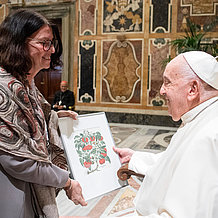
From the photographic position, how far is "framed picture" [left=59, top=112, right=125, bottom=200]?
1.87 meters

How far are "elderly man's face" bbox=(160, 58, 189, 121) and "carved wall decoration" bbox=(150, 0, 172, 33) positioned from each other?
7.97 m

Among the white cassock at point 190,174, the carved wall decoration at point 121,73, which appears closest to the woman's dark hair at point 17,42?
the white cassock at point 190,174

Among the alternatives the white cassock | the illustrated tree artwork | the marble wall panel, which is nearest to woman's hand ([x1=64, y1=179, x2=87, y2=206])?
the white cassock

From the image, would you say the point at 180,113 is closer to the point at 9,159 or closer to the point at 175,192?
the point at 175,192

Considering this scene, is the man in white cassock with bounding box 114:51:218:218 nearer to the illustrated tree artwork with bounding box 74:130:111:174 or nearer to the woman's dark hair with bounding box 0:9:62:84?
Answer: the illustrated tree artwork with bounding box 74:130:111:174

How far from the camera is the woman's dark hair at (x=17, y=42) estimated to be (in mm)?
1280

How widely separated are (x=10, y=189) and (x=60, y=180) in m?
0.23

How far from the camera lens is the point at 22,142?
46.7 inches

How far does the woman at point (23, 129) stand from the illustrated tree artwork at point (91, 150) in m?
0.55

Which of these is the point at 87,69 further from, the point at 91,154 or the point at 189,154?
the point at 189,154

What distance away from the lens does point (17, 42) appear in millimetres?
1294

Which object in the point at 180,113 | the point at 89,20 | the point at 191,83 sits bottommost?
the point at 180,113

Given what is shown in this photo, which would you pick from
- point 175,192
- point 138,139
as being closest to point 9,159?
point 175,192

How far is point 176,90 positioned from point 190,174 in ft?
1.57
